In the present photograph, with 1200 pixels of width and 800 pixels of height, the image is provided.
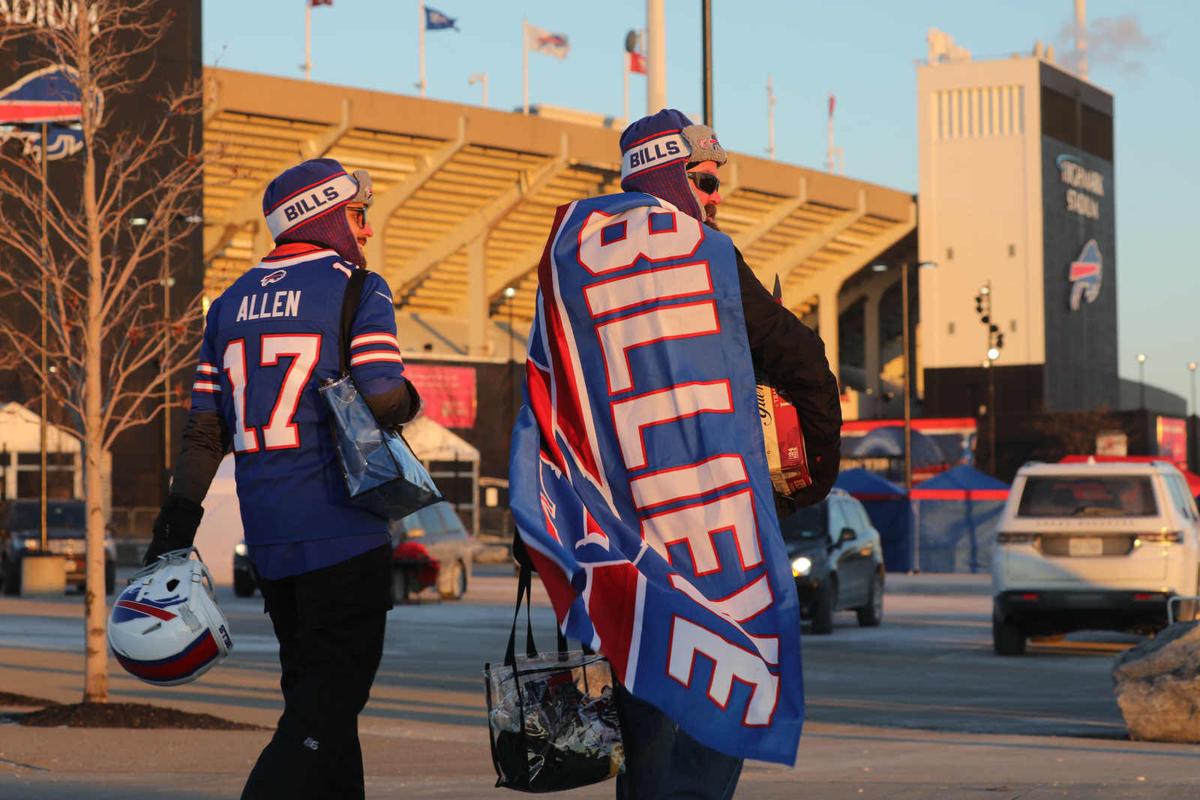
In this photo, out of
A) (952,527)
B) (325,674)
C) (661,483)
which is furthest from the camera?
(952,527)

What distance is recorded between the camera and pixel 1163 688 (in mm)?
10719

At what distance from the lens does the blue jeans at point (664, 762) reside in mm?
4336

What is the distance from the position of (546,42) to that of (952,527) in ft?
160

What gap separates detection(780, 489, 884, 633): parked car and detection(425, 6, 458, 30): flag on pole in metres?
59.7

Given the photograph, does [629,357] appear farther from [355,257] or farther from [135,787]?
[135,787]

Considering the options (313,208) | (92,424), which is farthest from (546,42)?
(313,208)

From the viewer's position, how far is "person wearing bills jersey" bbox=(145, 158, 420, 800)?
528 cm

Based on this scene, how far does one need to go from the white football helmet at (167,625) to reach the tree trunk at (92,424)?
6548mm

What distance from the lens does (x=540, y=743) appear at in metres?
4.48

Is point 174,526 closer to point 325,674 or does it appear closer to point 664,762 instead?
point 325,674

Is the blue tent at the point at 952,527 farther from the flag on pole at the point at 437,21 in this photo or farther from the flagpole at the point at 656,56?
the flag on pole at the point at 437,21

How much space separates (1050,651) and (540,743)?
51.3 feet

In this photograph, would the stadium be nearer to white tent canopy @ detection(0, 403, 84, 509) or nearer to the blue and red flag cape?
white tent canopy @ detection(0, 403, 84, 509)

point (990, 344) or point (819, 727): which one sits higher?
point (990, 344)
